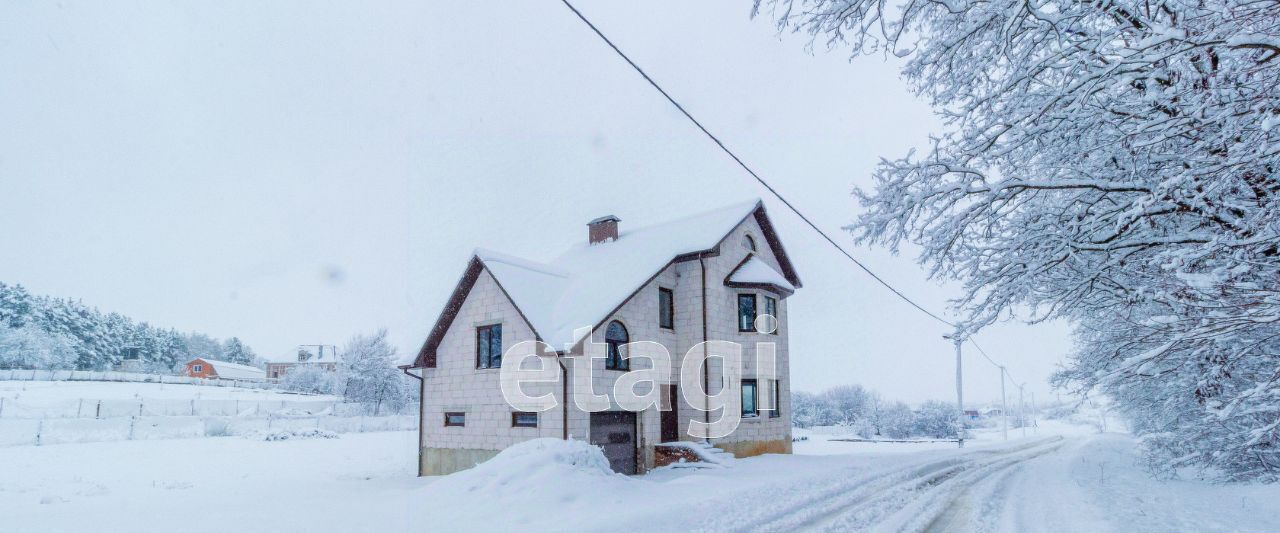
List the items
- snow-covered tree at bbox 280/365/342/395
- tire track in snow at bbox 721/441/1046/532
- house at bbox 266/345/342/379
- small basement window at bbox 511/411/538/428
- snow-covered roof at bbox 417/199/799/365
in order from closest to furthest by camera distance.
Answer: tire track in snow at bbox 721/441/1046/532, small basement window at bbox 511/411/538/428, snow-covered roof at bbox 417/199/799/365, snow-covered tree at bbox 280/365/342/395, house at bbox 266/345/342/379

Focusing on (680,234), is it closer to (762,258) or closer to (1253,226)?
(762,258)

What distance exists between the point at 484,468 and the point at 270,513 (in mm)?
3919

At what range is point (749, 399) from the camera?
21.4 metres

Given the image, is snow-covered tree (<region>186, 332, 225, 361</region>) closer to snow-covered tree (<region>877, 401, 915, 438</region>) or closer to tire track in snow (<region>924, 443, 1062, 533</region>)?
snow-covered tree (<region>877, 401, 915, 438</region>)

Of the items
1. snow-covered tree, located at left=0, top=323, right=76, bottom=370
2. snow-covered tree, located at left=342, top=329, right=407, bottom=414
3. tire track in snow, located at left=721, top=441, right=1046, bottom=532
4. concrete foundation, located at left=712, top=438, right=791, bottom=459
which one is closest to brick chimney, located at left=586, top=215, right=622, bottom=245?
concrete foundation, located at left=712, top=438, right=791, bottom=459

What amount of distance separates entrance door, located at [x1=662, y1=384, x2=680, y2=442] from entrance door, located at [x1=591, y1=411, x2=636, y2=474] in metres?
1.68

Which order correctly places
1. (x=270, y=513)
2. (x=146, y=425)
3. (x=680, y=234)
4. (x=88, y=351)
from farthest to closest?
(x=88, y=351) < (x=146, y=425) < (x=680, y=234) < (x=270, y=513)

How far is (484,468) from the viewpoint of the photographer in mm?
13977

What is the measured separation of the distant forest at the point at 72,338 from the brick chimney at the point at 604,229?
75681mm

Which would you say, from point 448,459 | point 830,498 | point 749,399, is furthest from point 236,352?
point 830,498

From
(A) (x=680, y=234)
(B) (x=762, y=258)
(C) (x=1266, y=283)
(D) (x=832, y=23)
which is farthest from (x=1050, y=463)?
(D) (x=832, y=23)

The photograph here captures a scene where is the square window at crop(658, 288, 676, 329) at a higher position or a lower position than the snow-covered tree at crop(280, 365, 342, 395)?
higher

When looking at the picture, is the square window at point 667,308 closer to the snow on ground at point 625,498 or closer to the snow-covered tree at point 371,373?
the snow on ground at point 625,498

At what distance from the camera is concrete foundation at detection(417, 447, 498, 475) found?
19.1 metres
